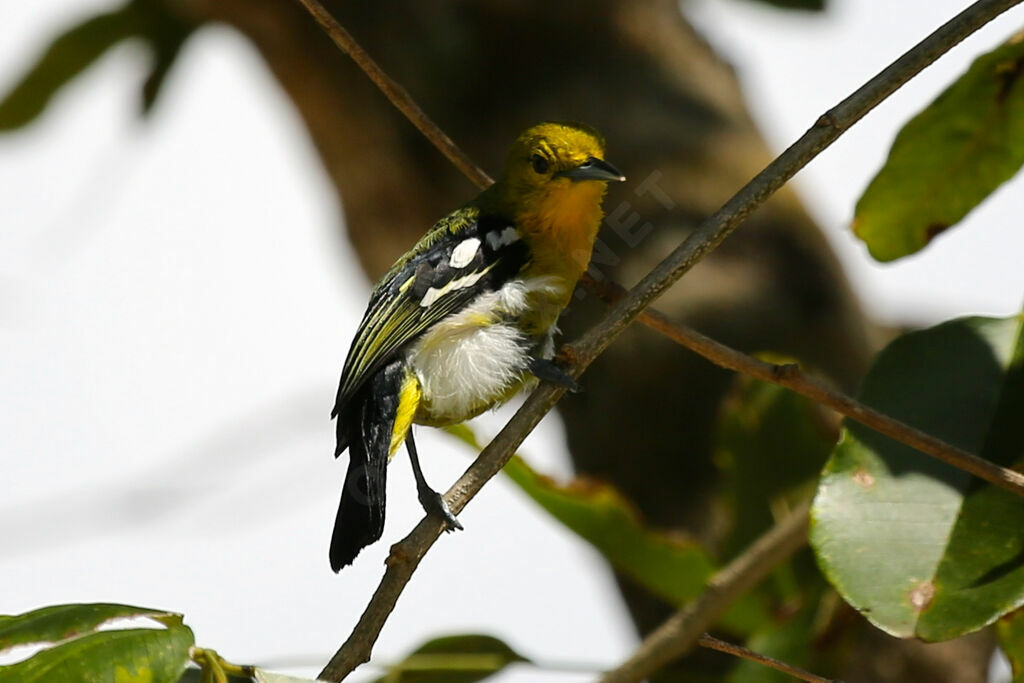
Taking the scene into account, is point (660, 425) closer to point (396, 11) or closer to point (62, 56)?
point (396, 11)

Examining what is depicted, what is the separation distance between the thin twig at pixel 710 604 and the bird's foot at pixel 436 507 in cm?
50

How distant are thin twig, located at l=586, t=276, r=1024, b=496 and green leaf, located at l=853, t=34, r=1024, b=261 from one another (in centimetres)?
56

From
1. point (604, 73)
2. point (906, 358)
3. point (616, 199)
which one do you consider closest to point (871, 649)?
point (906, 358)

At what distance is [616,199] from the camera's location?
3.43 meters

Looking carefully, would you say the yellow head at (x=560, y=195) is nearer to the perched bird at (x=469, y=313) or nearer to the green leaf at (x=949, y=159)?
the perched bird at (x=469, y=313)

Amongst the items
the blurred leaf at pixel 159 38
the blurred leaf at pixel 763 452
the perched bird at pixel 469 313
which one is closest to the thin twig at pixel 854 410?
the perched bird at pixel 469 313

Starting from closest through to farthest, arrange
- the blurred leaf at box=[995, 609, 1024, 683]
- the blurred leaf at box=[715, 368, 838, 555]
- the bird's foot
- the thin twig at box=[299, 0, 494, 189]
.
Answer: the bird's foot, the thin twig at box=[299, 0, 494, 189], the blurred leaf at box=[995, 609, 1024, 683], the blurred leaf at box=[715, 368, 838, 555]

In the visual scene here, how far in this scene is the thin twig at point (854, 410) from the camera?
1.67 m

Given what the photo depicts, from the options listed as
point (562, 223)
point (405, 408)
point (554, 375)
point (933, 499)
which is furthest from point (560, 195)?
point (933, 499)

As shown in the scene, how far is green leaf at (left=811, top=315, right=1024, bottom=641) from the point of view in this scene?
1.75m

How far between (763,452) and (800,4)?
7.04ft

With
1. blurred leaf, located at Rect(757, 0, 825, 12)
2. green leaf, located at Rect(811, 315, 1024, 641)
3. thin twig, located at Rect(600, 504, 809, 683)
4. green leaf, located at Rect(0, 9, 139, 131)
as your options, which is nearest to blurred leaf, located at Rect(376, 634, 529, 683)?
thin twig, located at Rect(600, 504, 809, 683)

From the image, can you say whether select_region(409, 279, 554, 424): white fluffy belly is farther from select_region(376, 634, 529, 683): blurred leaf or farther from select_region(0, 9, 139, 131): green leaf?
select_region(0, 9, 139, 131): green leaf

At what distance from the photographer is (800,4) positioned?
14.3 feet
